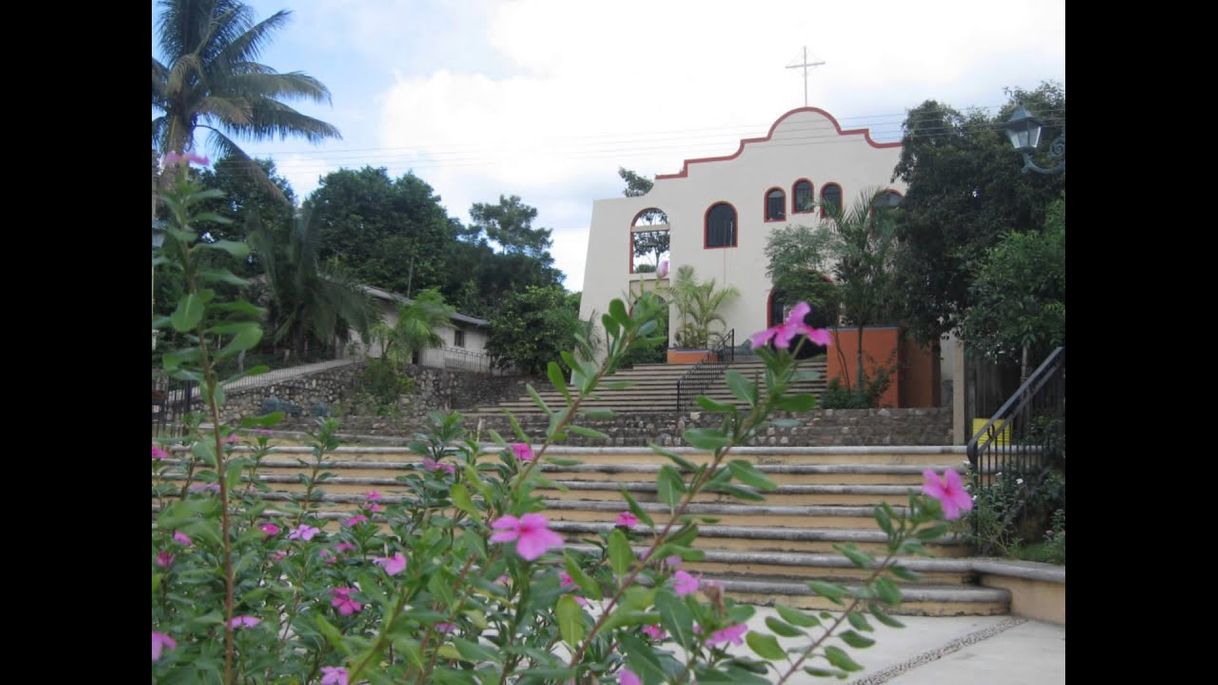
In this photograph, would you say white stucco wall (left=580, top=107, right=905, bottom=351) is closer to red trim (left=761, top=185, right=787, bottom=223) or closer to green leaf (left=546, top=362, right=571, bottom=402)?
red trim (left=761, top=185, right=787, bottom=223)

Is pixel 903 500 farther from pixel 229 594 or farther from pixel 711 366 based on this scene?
pixel 711 366

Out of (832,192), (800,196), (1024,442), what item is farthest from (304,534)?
(800,196)

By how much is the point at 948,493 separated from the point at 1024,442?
497 centimetres

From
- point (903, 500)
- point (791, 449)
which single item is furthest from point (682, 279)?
point (903, 500)

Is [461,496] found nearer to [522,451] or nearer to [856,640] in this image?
[856,640]

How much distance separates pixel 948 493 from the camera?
0.94 m

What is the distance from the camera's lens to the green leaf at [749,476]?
0.88m

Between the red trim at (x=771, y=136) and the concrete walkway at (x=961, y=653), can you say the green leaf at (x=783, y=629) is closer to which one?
the concrete walkway at (x=961, y=653)

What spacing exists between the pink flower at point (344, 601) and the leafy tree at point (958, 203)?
35.6ft

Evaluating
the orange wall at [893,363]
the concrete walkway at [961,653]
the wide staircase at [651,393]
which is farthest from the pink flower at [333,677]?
the orange wall at [893,363]

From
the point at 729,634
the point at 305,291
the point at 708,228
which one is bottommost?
the point at 729,634

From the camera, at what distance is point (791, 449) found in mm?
6988
